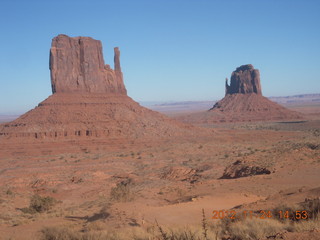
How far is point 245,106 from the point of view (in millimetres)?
109125

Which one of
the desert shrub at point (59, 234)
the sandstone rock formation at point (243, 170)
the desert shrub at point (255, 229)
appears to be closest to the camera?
the desert shrub at point (255, 229)

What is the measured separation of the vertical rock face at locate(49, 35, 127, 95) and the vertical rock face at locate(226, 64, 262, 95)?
68.7 m

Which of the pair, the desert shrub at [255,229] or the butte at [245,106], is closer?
the desert shrub at [255,229]

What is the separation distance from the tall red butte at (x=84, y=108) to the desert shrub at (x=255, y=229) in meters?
42.3

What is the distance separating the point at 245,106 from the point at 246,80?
36.4 ft

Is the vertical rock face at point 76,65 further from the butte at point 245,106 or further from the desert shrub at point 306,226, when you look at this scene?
the desert shrub at point 306,226

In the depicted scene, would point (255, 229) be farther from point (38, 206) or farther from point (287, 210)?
point (38, 206)

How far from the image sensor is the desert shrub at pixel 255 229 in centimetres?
690

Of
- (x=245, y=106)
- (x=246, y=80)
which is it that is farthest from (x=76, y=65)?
(x=246, y=80)

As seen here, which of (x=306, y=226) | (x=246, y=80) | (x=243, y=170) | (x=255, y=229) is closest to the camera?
(x=306, y=226)

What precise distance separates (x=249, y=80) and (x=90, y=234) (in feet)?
368

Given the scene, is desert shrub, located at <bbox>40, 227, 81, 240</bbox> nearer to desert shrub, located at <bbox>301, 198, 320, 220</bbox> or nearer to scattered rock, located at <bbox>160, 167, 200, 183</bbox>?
desert shrub, located at <bbox>301, 198, 320, 220</bbox>
